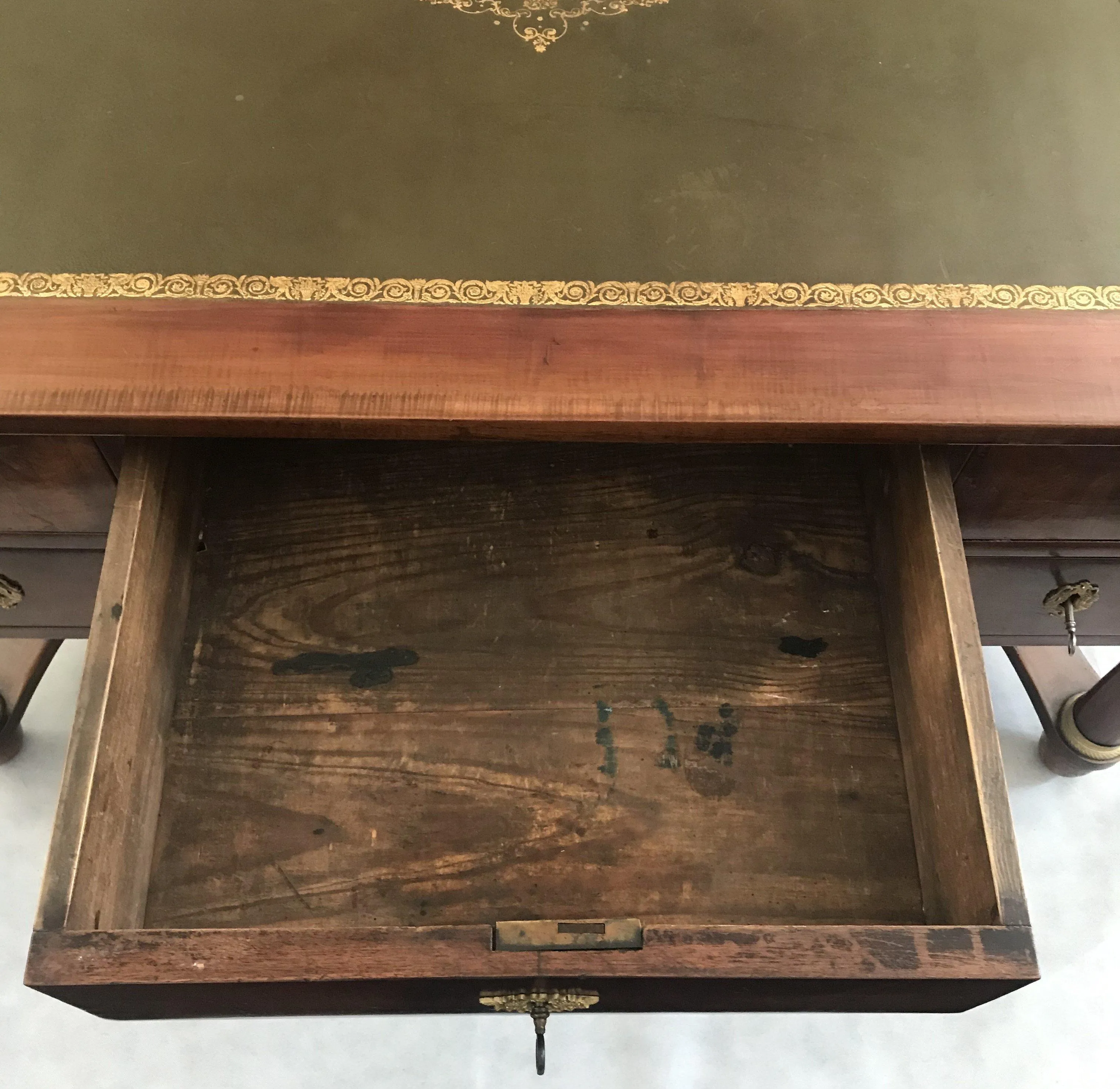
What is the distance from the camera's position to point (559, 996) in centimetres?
52

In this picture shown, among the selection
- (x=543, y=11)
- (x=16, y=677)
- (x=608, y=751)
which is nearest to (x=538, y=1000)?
(x=608, y=751)

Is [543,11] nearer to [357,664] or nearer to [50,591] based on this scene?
[357,664]

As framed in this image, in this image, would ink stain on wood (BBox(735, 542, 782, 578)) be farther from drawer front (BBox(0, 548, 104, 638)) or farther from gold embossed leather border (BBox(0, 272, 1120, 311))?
drawer front (BBox(0, 548, 104, 638))

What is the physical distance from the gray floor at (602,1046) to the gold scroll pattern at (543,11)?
2.82 feet

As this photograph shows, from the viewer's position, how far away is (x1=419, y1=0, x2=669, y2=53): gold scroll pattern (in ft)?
2.34

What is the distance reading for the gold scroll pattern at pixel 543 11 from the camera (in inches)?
28.0

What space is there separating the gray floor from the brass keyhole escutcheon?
0.45 m

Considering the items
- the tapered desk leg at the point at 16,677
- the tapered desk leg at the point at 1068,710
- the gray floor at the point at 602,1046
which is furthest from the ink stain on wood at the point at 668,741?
the tapered desk leg at the point at 16,677

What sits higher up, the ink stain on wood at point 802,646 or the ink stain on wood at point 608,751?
the ink stain on wood at point 802,646

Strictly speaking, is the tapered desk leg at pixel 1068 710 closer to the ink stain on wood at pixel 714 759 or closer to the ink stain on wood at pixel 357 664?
the ink stain on wood at pixel 714 759

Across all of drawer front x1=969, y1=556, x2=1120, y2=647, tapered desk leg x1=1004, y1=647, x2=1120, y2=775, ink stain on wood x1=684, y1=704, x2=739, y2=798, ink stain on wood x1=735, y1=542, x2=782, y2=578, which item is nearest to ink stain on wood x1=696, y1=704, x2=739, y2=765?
ink stain on wood x1=684, y1=704, x2=739, y2=798

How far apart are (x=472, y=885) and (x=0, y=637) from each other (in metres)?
0.56

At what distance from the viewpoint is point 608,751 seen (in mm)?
664

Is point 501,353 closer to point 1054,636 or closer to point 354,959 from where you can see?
point 354,959
